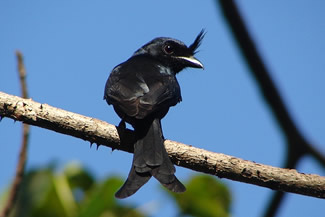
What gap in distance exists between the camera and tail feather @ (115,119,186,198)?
10.9 feet

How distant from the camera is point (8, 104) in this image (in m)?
3.44

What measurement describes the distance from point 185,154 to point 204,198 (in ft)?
2.82

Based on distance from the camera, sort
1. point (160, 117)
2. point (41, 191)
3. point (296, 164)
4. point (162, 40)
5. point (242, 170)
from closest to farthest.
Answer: point (296, 164) → point (242, 170) → point (41, 191) → point (160, 117) → point (162, 40)

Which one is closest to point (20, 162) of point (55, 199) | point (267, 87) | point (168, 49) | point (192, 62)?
point (55, 199)

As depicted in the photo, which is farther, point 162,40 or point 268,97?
point 162,40

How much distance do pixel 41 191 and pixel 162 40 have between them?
275 centimetres

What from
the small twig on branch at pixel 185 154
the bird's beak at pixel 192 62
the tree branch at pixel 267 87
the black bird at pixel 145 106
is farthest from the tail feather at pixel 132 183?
the bird's beak at pixel 192 62

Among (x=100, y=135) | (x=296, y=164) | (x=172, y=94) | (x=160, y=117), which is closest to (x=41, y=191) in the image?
(x=100, y=135)

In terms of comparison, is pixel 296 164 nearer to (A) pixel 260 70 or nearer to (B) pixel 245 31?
(A) pixel 260 70

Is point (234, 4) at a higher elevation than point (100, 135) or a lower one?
higher

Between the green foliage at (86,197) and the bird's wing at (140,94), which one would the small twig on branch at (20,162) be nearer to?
the green foliage at (86,197)

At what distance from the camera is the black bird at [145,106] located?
3.40 meters

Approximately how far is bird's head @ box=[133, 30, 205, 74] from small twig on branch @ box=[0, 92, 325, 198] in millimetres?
2182

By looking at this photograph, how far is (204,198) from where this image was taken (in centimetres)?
413
